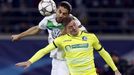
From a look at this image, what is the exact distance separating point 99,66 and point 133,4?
3.46 metres

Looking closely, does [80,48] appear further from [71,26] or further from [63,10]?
[63,10]

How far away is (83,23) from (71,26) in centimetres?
742

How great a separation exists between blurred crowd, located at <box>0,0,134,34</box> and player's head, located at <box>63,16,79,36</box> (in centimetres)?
708

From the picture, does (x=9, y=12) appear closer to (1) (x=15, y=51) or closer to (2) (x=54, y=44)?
(1) (x=15, y=51)

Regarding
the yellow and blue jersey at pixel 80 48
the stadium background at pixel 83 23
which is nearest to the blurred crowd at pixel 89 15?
the stadium background at pixel 83 23

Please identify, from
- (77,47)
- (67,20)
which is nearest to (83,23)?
(67,20)

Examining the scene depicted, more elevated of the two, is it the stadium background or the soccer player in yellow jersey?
the soccer player in yellow jersey

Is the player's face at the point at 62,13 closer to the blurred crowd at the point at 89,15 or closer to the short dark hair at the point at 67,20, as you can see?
the short dark hair at the point at 67,20

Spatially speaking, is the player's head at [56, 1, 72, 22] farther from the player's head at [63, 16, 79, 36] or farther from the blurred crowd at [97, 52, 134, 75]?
the blurred crowd at [97, 52, 134, 75]

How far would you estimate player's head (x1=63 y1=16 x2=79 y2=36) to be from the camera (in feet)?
37.8

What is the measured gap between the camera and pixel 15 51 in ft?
58.1

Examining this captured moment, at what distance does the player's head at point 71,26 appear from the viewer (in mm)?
11508

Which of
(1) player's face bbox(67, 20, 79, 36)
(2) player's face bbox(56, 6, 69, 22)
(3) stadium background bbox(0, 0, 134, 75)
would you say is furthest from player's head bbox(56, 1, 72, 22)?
(3) stadium background bbox(0, 0, 134, 75)

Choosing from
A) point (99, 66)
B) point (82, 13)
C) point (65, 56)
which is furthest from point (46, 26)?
point (82, 13)
